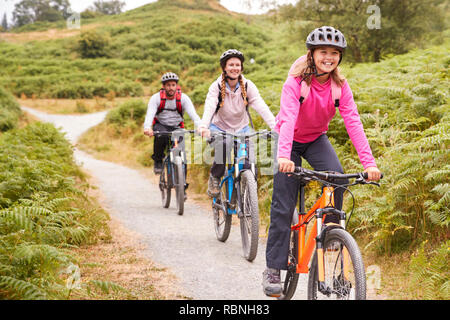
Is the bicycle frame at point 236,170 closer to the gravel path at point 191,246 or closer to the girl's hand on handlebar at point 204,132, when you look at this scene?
the girl's hand on handlebar at point 204,132

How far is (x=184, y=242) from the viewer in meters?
6.09

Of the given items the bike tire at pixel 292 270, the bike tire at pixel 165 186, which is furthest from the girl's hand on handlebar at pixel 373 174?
the bike tire at pixel 165 186

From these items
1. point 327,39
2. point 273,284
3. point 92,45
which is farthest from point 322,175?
point 92,45

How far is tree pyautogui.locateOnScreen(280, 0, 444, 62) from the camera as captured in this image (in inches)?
714

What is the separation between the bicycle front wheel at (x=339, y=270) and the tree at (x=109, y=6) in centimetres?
9294

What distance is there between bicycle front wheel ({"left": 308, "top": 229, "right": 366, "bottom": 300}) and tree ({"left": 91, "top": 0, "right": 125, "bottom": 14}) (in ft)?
305

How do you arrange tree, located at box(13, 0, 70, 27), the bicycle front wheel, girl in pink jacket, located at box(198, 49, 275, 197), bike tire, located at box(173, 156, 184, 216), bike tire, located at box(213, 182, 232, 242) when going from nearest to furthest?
1. the bicycle front wheel
2. girl in pink jacket, located at box(198, 49, 275, 197)
3. bike tire, located at box(213, 182, 232, 242)
4. bike tire, located at box(173, 156, 184, 216)
5. tree, located at box(13, 0, 70, 27)

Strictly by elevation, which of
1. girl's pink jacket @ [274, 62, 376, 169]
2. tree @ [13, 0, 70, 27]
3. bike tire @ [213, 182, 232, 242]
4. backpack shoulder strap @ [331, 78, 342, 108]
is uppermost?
tree @ [13, 0, 70, 27]

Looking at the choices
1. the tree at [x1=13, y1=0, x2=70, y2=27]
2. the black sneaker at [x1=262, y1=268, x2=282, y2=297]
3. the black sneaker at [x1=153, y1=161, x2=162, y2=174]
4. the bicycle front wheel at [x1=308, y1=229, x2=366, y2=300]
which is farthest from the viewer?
the tree at [x1=13, y1=0, x2=70, y2=27]

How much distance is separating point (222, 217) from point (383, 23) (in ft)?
48.9

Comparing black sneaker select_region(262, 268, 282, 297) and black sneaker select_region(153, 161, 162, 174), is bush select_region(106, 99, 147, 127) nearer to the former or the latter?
black sneaker select_region(153, 161, 162, 174)

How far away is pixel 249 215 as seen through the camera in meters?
5.19

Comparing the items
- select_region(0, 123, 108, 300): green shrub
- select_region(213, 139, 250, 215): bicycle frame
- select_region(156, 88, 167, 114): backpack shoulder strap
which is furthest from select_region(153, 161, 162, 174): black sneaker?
select_region(213, 139, 250, 215): bicycle frame

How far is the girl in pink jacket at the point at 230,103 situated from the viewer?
5508mm
